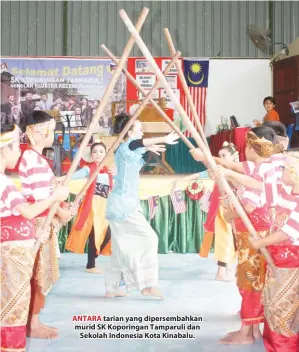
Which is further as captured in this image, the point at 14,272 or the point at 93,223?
the point at 93,223

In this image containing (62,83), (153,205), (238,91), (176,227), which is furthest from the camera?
(238,91)

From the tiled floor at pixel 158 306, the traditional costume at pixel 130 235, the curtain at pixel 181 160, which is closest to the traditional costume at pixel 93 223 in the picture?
the tiled floor at pixel 158 306

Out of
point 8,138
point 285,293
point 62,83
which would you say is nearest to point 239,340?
point 285,293

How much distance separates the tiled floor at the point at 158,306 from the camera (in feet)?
10.00

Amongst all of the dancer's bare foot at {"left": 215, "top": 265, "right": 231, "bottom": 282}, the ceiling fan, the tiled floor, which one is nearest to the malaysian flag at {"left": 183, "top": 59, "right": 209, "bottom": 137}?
the ceiling fan

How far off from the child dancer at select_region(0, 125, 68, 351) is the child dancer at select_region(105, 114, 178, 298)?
1561 mm

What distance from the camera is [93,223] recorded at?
5.12m

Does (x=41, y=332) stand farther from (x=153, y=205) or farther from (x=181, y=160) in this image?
(x=181, y=160)

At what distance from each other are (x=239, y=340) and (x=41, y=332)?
104 cm

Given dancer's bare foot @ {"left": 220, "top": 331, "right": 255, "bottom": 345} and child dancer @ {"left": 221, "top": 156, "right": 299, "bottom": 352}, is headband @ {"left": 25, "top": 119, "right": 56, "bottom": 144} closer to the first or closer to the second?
child dancer @ {"left": 221, "top": 156, "right": 299, "bottom": 352}

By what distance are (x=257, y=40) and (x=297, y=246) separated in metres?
8.76

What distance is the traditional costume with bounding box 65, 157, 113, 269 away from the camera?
5074 mm

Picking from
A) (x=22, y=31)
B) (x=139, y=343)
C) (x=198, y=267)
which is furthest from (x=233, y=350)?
(x=22, y=31)

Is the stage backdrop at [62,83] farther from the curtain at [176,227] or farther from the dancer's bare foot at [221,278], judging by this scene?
the dancer's bare foot at [221,278]
